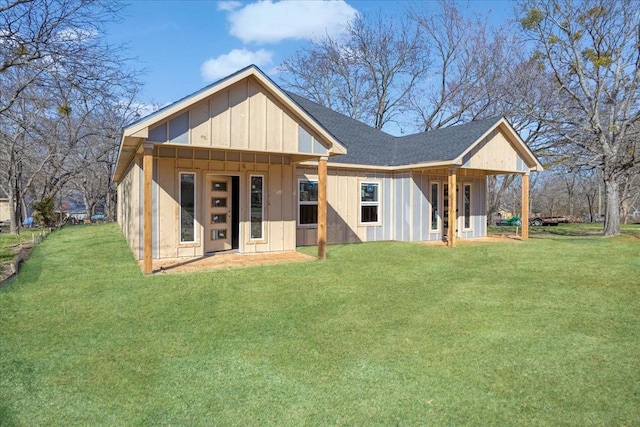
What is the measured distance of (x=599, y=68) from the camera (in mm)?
14977

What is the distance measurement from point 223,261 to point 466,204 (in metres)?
9.61

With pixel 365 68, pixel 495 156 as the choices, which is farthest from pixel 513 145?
pixel 365 68

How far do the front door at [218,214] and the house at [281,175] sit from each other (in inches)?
1.0

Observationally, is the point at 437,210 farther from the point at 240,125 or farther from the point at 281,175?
the point at 240,125

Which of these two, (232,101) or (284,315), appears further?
(232,101)

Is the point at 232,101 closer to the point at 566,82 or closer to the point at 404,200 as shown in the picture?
the point at 404,200

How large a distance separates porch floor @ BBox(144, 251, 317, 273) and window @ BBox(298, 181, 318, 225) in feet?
6.04

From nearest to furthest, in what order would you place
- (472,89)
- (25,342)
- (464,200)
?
(25,342)
(464,200)
(472,89)

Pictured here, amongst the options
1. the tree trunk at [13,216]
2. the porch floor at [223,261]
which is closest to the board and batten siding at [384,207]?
the porch floor at [223,261]

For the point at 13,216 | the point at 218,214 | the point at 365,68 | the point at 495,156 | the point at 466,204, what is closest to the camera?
the point at 218,214

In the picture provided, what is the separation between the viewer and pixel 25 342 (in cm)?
425

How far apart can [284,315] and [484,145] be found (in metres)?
9.74

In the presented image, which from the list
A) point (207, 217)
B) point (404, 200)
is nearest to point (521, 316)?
point (207, 217)

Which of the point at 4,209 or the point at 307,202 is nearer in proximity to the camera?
the point at 307,202
